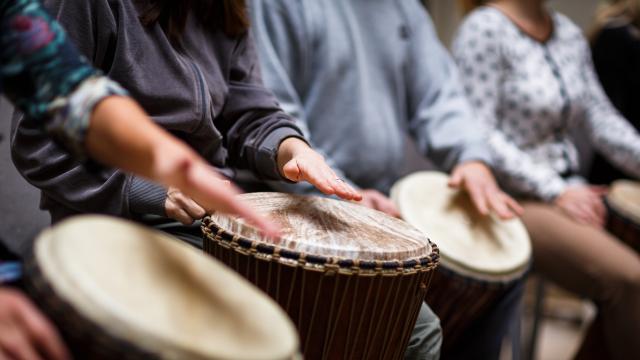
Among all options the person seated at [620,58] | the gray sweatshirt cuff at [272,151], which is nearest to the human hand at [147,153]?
the gray sweatshirt cuff at [272,151]

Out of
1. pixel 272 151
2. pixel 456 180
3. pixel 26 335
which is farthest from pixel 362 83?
pixel 26 335

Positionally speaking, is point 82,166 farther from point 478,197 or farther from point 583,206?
point 583,206

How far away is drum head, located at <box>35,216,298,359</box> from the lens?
20.7 inches

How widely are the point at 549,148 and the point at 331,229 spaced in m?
1.21

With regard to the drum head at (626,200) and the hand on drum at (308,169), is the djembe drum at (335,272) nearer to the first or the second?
the hand on drum at (308,169)

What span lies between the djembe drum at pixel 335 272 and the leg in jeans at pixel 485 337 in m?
0.63

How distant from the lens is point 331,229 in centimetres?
90

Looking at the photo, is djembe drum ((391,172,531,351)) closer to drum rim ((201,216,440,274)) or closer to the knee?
the knee

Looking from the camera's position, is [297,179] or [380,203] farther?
[380,203]

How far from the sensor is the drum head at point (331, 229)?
83 centimetres

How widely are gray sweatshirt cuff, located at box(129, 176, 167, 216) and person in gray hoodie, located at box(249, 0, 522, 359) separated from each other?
50 centimetres

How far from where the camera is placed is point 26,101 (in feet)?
2.17

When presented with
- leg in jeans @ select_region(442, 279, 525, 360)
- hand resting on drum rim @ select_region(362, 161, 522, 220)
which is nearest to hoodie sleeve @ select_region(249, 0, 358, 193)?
hand resting on drum rim @ select_region(362, 161, 522, 220)

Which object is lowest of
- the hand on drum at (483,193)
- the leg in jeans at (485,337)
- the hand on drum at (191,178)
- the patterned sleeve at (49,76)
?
the leg in jeans at (485,337)
